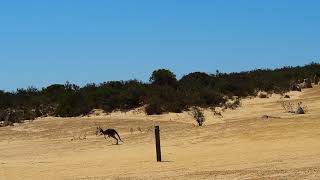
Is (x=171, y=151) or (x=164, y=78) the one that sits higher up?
(x=164, y=78)

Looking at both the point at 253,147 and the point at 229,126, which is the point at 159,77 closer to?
the point at 229,126

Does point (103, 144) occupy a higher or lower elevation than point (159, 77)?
lower

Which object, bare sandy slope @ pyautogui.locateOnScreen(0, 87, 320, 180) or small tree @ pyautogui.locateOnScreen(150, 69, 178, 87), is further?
small tree @ pyautogui.locateOnScreen(150, 69, 178, 87)

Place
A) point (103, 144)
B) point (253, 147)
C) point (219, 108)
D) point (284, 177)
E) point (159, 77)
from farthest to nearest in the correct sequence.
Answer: point (159, 77) → point (219, 108) → point (103, 144) → point (253, 147) → point (284, 177)

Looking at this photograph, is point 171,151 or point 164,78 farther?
point 164,78

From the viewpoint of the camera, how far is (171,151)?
23.3m

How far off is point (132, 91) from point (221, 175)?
30426 mm

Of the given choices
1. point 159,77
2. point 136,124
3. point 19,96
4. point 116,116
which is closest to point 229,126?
point 136,124

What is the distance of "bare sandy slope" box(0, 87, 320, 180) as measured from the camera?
1700 centimetres

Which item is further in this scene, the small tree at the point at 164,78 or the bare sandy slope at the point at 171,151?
the small tree at the point at 164,78

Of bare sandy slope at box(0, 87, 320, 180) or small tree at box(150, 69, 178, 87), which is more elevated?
small tree at box(150, 69, 178, 87)

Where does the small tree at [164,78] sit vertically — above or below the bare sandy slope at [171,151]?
above

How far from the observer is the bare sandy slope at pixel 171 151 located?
17.0 m

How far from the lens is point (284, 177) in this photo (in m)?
14.5
